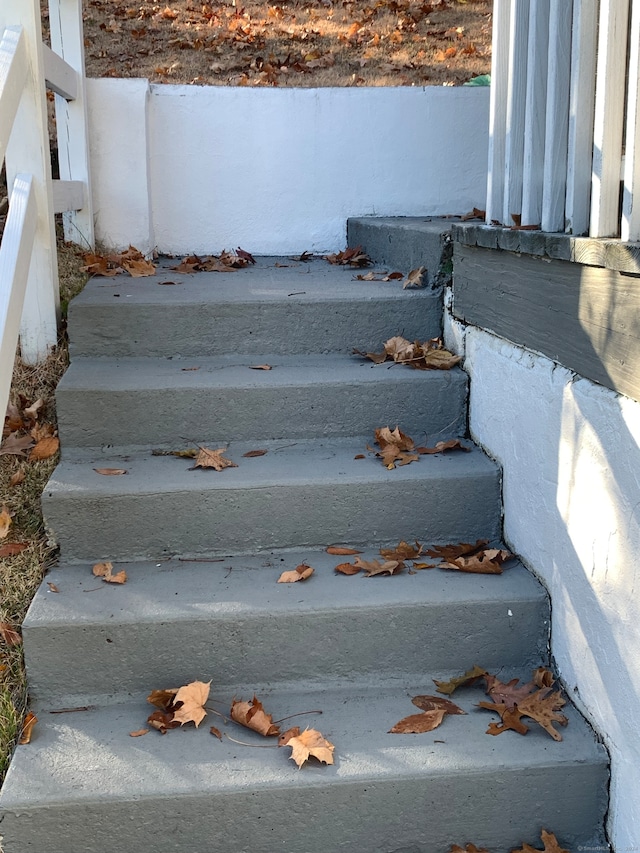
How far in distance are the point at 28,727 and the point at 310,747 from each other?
78 cm

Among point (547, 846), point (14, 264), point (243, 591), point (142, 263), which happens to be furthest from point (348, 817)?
point (142, 263)

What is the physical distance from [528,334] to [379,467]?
0.70m

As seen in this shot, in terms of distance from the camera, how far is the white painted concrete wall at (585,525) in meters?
2.06

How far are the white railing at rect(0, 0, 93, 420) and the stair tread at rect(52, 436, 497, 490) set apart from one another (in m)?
0.49

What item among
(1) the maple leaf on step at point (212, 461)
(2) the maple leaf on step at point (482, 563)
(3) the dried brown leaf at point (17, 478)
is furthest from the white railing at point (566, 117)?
(3) the dried brown leaf at point (17, 478)

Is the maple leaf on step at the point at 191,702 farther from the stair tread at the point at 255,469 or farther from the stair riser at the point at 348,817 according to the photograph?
the stair tread at the point at 255,469

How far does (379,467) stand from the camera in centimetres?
296

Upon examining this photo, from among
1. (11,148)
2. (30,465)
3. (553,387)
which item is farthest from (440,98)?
(30,465)

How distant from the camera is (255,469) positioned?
116 inches

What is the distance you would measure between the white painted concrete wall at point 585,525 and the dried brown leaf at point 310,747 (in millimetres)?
737

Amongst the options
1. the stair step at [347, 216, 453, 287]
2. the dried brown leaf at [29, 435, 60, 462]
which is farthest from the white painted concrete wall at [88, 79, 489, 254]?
the dried brown leaf at [29, 435, 60, 462]

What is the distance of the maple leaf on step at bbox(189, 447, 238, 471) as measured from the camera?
9.64 feet

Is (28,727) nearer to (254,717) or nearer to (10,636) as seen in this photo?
(10,636)

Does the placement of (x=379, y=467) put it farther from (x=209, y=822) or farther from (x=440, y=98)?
(x=440, y=98)
